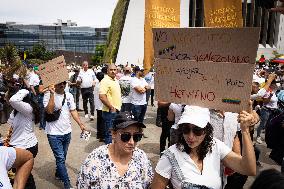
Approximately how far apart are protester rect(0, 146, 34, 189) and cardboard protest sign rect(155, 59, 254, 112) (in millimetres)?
1283

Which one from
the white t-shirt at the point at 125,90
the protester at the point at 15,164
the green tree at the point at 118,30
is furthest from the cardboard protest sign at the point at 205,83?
the green tree at the point at 118,30

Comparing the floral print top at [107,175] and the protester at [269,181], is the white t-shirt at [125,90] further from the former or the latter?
the protester at [269,181]

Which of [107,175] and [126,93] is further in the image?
[126,93]

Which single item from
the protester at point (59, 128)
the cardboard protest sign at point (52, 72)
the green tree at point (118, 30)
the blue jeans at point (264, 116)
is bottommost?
the blue jeans at point (264, 116)

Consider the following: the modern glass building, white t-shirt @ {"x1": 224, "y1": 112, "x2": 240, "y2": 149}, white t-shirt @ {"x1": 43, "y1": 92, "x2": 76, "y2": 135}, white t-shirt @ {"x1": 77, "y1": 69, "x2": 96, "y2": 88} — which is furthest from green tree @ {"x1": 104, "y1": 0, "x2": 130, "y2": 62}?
the modern glass building

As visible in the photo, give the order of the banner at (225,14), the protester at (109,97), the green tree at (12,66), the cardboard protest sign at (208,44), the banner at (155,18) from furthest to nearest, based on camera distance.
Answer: the protester at (109,97), the green tree at (12,66), the banner at (225,14), the banner at (155,18), the cardboard protest sign at (208,44)

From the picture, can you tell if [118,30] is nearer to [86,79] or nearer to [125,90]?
[86,79]

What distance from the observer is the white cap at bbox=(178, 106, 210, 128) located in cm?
244

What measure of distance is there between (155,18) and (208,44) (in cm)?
203

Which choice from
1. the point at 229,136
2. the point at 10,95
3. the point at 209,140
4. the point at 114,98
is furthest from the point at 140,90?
the point at 209,140

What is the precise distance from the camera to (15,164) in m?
2.70

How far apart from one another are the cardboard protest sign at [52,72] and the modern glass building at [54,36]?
389 ft

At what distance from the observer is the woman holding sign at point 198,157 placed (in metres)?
2.41

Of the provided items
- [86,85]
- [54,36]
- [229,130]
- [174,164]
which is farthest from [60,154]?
[54,36]
